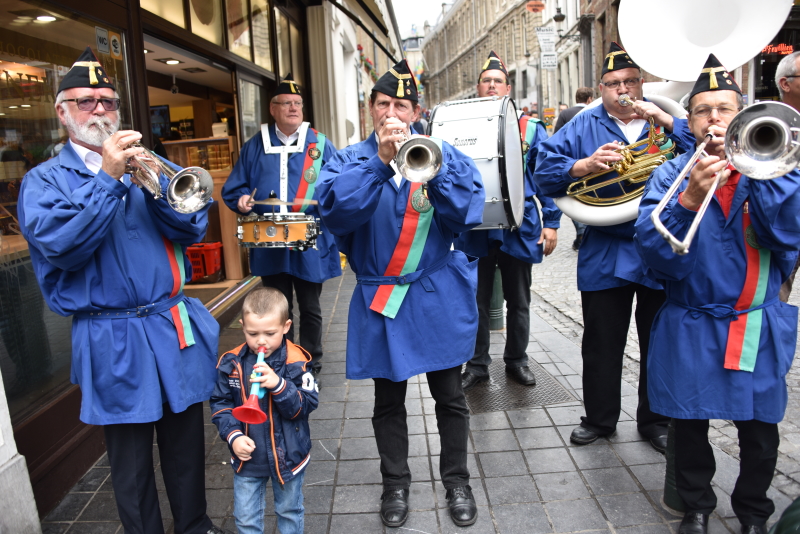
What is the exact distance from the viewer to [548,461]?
131 inches

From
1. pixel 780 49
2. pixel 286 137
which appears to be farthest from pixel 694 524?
pixel 780 49

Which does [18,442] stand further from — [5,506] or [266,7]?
[266,7]

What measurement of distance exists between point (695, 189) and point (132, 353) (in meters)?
2.08

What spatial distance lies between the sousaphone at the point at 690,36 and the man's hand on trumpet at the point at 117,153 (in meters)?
2.16

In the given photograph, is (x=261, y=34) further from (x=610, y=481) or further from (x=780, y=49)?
(x=780, y=49)

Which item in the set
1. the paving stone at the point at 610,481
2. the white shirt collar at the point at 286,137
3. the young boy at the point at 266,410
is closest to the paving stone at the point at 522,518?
the paving stone at the point at 610,481

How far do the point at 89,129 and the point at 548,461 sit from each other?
8.59ft

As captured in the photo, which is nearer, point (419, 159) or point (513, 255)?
point (419, 159)

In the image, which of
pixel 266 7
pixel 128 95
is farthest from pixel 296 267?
pixel 266 7

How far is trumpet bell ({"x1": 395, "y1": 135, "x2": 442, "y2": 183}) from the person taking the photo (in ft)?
7.68

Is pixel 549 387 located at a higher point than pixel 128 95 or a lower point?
lower

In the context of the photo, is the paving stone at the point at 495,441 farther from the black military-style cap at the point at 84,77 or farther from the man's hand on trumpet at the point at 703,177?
the black military-style cap at the point at 84,77

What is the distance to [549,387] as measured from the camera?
14.2 feet

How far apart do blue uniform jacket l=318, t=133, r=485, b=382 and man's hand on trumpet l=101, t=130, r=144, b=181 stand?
0.74m
